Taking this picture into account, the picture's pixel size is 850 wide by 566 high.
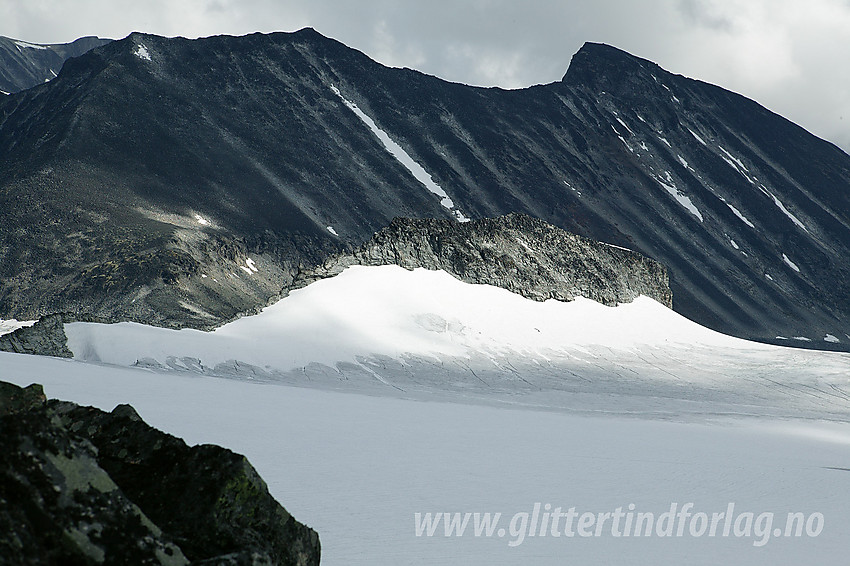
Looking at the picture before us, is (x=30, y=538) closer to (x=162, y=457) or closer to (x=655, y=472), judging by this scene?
(x=162, y=457)

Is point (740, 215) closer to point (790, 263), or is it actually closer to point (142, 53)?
point (790, 263)

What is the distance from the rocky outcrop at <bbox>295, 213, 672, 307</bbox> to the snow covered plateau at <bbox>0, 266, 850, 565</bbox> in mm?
898

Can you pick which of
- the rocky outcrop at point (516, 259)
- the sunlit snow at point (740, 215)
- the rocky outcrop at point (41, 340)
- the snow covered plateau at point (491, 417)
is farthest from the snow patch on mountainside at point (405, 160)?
the rocky outcrop at point (41, 340)

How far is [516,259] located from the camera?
43156 mm

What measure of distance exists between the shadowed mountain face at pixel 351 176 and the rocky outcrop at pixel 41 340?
2998cm

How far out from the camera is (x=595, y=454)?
12.7 m

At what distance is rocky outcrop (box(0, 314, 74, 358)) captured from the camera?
23172 mm

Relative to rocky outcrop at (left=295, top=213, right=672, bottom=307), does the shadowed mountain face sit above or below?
above

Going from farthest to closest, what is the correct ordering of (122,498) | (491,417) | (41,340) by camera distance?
1. (41,340)
2. (491,417)
3. (122,498)

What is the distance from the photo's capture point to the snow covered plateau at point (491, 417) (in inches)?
285

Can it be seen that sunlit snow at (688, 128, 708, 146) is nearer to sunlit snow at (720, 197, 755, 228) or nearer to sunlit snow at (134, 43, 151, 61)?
sunlit snow at (720, 197, 755, 228)

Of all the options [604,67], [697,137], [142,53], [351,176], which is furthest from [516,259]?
[604,67]

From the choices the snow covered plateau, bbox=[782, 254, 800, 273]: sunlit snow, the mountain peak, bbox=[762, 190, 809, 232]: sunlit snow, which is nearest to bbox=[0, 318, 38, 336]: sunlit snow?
the snow covered plateau

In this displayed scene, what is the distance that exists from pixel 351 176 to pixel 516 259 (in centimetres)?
6755
